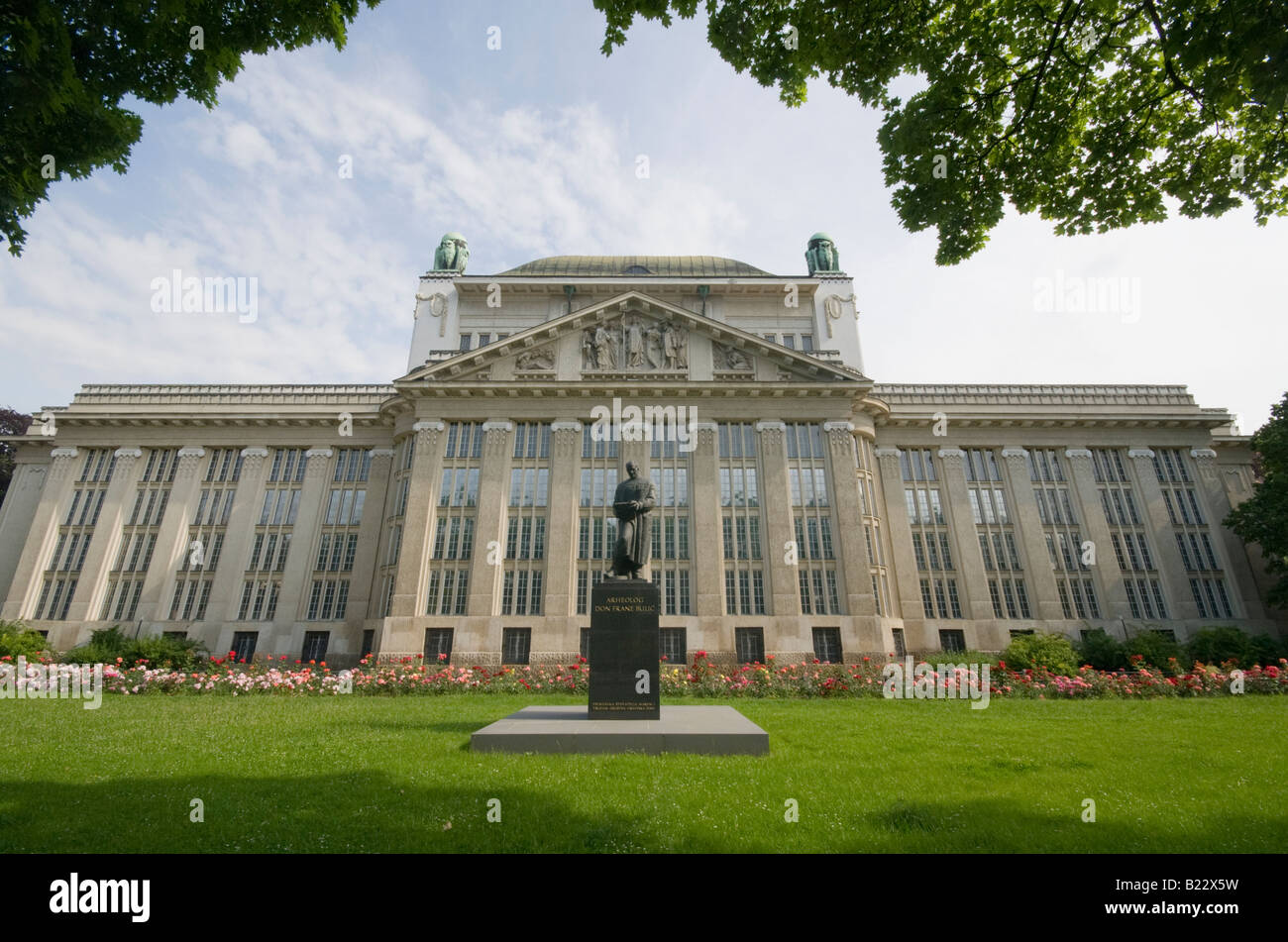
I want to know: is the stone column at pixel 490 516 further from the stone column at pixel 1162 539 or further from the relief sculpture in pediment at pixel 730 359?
the stone column at pixel 1162 539

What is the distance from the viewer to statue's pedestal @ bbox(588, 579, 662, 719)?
42.5ft

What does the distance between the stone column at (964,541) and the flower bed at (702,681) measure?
7692mm

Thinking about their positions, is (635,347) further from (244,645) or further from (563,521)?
(244,645)

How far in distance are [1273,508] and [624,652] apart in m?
37.5

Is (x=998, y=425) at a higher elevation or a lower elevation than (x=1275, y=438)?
higher

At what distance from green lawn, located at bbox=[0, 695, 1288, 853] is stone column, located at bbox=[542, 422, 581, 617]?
16.1m

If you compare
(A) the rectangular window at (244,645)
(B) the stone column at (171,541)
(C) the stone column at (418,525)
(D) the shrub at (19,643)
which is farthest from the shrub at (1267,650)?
(D) the shrub at (19,643)

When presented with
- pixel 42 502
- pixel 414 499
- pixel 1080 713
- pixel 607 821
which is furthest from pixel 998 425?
pixel 42 502

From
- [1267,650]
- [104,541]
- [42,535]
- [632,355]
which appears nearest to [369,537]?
[104,541]

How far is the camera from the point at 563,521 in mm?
31719
